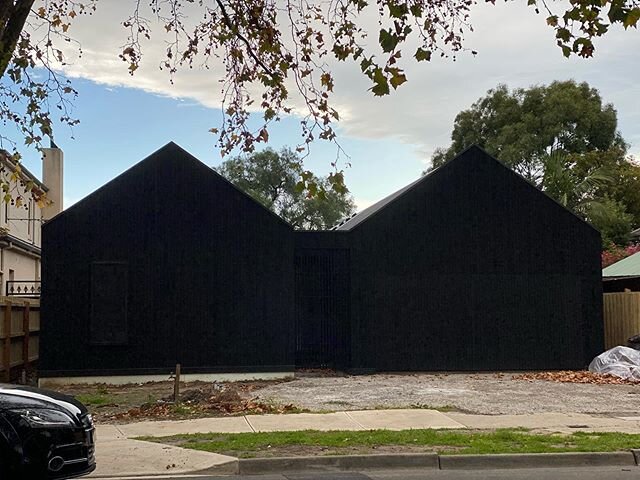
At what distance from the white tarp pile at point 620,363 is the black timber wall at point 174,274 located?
8.05m

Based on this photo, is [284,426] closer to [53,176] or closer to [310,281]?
[310,281]

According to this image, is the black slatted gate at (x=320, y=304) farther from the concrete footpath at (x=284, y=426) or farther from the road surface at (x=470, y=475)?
the road surface at (x=470, y=475)

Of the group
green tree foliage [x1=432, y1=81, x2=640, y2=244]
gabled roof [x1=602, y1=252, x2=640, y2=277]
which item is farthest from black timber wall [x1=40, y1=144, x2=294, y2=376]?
green tree foliage [x1=432, y1=81, x2=640, y2=244]

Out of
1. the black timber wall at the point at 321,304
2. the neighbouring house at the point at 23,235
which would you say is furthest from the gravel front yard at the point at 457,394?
the neighbouring house at the point at 23,235

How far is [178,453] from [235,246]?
10.9 metres

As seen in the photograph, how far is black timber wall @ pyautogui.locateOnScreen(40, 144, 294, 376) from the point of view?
1984 centimetres

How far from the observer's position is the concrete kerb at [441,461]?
945 cm

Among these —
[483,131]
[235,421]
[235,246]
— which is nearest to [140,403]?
[235,421]

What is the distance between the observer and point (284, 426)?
12.2 meters

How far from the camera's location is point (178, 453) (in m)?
10.1

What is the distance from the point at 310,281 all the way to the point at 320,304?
70 cm

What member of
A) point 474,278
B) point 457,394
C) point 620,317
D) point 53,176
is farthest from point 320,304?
point 53,176

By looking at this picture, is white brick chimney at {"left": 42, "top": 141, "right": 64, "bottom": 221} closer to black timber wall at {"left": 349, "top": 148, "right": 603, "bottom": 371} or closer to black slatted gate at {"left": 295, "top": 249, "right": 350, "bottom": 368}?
black slatted gate at {"left": 295, "top": 249, "right": 350, "bottom": 368}

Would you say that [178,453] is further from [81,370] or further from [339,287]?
[339,287]
